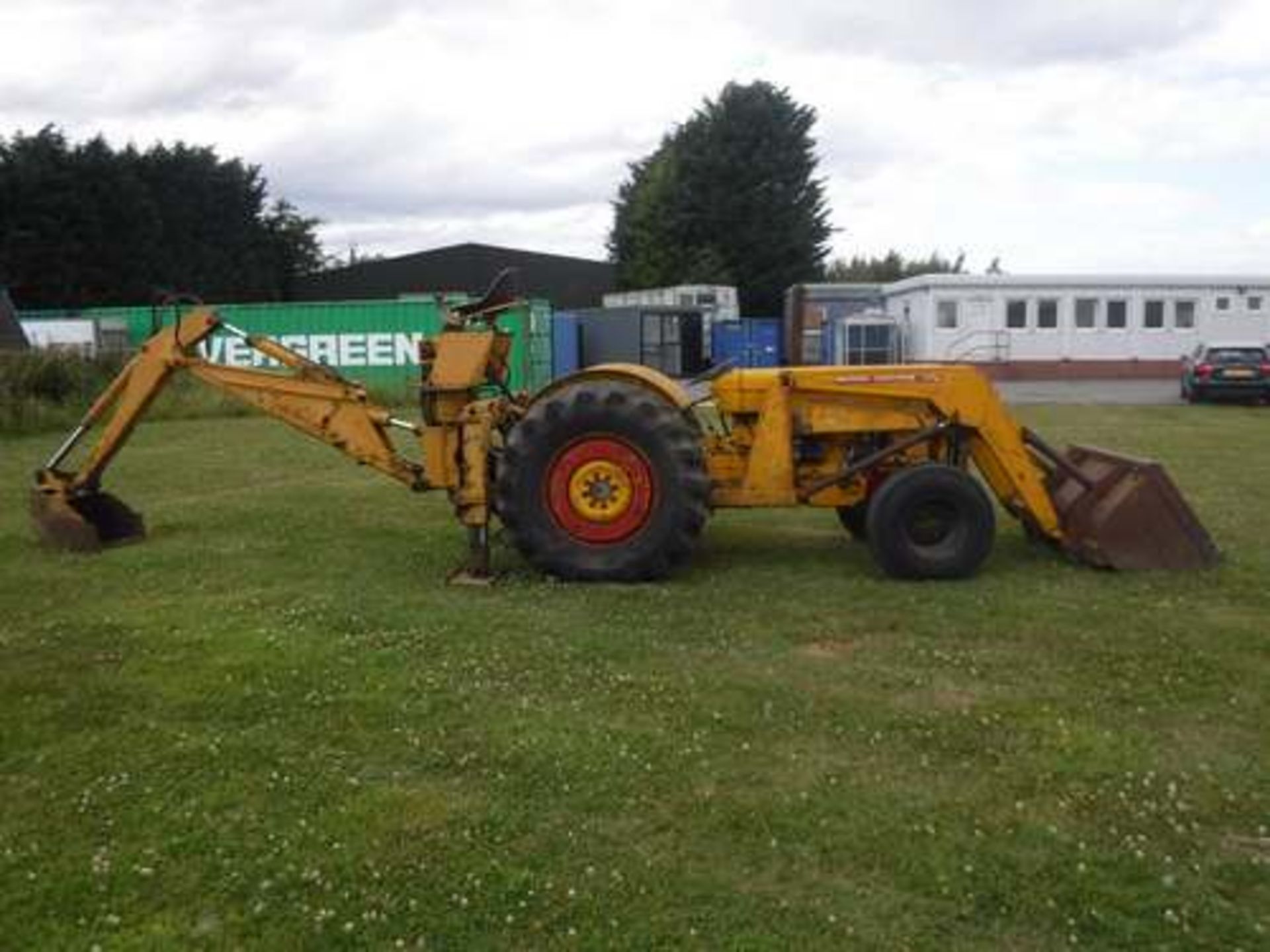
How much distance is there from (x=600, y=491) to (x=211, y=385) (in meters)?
3.43

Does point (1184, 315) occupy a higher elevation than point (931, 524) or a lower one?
higher

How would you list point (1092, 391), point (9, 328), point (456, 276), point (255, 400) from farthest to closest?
point (456, 276)
point (1092, 391)
point (9, 328)
point (255, 400)

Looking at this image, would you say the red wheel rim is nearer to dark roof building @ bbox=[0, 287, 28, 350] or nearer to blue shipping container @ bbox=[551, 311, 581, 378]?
dark roof building @ bbox=[0, 287, 28, 350]

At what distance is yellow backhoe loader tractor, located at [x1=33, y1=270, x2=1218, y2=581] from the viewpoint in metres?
8.19

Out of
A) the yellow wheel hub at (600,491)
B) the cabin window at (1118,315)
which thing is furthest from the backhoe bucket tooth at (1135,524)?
the cabin window at (1118,315)

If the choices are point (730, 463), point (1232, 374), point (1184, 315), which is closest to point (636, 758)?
point (730, 463)

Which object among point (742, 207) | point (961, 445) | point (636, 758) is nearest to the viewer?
point (636, 758)

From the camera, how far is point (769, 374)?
8.50m

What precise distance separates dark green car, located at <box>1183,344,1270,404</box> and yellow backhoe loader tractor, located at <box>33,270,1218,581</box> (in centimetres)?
2062

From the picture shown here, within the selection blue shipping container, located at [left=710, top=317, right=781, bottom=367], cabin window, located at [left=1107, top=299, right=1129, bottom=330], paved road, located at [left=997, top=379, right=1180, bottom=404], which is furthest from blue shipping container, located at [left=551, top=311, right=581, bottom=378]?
cabin window, located at [left=1107, top=299, right=1129, bottom=330]

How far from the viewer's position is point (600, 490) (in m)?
8.27

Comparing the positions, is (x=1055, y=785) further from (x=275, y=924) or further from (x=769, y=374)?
(x=769, y=374)

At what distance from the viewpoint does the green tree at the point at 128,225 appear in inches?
1645

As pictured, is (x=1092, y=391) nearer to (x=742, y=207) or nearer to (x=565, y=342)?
(x=565, y=342)
